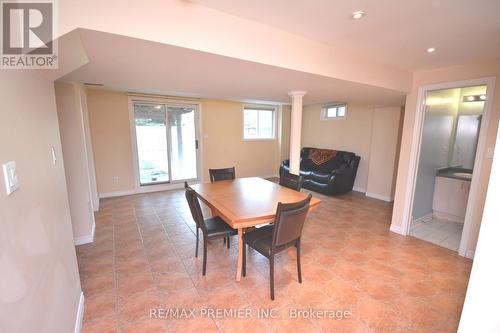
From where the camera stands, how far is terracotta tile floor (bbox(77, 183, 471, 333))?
67.4 inches

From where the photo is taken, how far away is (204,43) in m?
1.52

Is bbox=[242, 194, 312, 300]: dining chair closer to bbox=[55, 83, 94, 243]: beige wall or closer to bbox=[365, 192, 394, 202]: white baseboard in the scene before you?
bbox=[55, 83, 94, 243]: beige wall

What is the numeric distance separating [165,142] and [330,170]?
3.89 meters

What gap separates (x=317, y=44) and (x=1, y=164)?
232 cm

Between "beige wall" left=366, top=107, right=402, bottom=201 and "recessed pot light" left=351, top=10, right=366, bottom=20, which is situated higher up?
"recessed pot light" left=351, top=10, right=366, bottom=20

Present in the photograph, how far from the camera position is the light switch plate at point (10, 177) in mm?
785

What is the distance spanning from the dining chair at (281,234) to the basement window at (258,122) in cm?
429

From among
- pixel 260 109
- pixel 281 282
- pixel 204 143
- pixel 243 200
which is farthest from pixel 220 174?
pixel 260 109

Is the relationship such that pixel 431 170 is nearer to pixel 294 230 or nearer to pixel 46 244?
pixel 294 230

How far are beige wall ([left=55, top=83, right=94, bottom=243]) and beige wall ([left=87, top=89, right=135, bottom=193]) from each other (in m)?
1.80

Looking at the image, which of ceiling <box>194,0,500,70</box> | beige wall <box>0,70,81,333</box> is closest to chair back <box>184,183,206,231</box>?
beige wall <box>0,70,81,333</box>

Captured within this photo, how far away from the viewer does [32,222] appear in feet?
3.25

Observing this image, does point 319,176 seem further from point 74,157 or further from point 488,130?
point 74,157

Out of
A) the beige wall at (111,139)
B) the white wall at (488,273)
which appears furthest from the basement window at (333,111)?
the white wall at (488,273)
